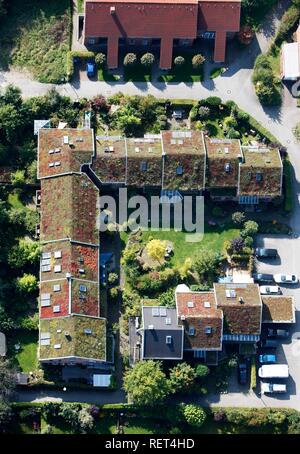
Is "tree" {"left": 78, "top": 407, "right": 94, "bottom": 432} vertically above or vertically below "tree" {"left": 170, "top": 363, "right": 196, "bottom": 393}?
below

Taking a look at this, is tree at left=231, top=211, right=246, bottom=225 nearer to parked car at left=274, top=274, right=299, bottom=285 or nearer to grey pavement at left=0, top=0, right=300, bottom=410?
grey pavement at left=0, top=0, right=300, bottom=410

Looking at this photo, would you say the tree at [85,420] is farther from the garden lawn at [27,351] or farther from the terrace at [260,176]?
the terrace at [260,176]

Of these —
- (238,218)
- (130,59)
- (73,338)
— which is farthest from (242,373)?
(130,59)

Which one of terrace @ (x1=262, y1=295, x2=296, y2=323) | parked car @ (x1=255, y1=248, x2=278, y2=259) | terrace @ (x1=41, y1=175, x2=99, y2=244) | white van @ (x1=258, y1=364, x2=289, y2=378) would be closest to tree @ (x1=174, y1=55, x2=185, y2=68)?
terrace @ (x1=41, y1=175, x2=99, y2=244)

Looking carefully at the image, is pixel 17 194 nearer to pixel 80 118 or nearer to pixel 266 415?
pixel 80 118

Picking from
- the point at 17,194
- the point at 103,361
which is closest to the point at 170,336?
the point at 103,361
